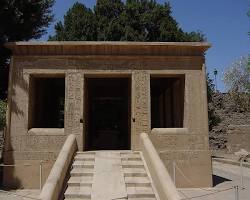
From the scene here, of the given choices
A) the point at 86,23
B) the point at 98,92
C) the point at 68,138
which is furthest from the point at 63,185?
the point at 86,23

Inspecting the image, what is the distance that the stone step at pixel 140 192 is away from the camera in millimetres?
10156

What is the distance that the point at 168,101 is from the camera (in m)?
17.6

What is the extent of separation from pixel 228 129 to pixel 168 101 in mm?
16077

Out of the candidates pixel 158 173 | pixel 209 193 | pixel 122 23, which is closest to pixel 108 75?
pixel 158 173

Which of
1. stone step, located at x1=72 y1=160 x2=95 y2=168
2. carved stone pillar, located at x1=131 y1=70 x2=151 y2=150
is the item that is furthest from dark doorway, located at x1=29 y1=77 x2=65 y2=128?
carved stone pillar, located at x1=131 y1=70 x2=151 y2=150

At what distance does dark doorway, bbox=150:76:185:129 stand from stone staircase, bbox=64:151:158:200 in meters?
3.00

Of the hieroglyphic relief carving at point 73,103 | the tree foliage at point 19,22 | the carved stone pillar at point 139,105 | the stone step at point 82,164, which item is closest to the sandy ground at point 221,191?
the carved stone pillar at point 139,105

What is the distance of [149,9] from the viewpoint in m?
31.5

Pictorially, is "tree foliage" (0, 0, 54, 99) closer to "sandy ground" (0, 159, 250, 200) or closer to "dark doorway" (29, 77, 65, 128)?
"dark doorway" (29, 77, 65, 128)

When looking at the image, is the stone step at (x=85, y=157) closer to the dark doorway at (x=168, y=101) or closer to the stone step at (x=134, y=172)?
the stone step at (x=134, y=172)

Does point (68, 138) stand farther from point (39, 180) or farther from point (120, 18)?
point (120, 18)

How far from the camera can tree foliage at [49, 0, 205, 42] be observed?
2950 centimetres

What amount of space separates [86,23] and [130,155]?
18.7m

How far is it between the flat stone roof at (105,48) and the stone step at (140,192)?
4912 mm
